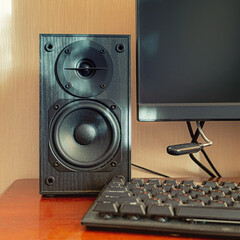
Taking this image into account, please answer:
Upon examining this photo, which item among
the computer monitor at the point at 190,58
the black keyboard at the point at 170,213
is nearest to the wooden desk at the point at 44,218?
the black keyboard at the point at 170,213

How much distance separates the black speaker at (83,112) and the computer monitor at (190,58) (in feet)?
0.17

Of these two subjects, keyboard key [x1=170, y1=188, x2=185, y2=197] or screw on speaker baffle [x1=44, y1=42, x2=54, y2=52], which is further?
screw on speaker baffle [x1=44, y1=42, x2=54, y2=52]

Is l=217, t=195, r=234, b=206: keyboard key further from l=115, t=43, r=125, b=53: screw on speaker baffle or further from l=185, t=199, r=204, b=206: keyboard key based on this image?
l=115, t=43, r=125, b=53: screw on speaker baffle

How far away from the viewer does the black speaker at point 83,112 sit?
22.5 inches

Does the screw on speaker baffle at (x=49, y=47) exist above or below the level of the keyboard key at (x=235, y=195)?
above

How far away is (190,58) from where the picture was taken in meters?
0.61

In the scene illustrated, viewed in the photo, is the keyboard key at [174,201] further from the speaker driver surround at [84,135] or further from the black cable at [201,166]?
the black cable at [201,166]

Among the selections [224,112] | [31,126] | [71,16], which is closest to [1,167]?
[31,126]

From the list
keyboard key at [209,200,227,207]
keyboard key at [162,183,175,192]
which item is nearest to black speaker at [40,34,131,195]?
keyboard key at [162,183,175,192]

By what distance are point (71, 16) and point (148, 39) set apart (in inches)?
10.6

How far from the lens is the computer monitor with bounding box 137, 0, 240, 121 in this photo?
Result: 1.96 ft

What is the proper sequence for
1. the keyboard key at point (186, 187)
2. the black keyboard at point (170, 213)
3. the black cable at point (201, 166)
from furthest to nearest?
the black cable at point (201, 166) → the keyboard key at point (186, 187) → the black keyboard at point (170, 213)

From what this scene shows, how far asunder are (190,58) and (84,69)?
0.21m

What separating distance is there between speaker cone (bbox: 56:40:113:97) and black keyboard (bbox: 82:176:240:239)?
8.6 inches
